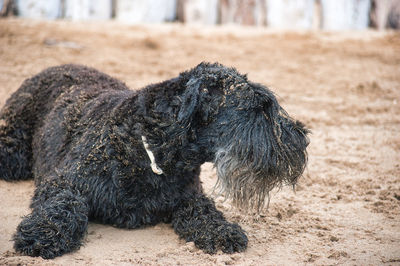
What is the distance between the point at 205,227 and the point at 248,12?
8116mm

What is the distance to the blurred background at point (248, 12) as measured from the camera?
9.74 m

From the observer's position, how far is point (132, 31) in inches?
371

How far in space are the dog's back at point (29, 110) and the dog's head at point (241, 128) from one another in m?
1.35

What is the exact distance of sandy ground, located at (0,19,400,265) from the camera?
3.24m

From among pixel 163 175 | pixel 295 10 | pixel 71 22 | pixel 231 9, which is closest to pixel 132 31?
pixel 71 22

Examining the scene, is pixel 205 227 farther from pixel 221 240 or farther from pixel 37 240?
pixel 37 240

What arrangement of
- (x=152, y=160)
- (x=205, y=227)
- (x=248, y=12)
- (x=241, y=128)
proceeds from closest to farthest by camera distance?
(x=241, y=128), (x=152, y=160), (x=205, y=227), (x=248, y=12)

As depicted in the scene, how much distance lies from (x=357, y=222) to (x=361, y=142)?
214 centimetres

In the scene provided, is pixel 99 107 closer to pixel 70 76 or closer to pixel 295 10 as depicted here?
pixel 70 76

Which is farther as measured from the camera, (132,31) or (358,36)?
(358,36)

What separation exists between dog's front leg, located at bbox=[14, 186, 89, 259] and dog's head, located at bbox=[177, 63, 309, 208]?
88cm

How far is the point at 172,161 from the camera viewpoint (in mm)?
3252

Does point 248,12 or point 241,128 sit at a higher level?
point 248,12

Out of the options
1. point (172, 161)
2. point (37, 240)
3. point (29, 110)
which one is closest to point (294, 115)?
point (29, 110)
